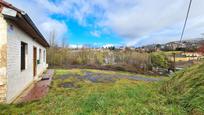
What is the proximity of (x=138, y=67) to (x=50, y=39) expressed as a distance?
13.0m

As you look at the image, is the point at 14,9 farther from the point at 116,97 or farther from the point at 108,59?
the point at 108,59

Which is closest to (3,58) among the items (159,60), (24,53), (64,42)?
(24,53)

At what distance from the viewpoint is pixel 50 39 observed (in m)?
22.9

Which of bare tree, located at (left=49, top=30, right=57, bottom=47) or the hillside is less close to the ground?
bare tree, located at (left=49, top=30, right=57, bottom=47)

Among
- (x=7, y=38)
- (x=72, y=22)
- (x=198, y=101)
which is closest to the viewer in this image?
(x=198, y=101)

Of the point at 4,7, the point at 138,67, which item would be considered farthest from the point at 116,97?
the point at 138,67

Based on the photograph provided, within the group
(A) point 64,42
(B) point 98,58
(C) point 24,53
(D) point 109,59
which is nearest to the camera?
(C) point 24,53

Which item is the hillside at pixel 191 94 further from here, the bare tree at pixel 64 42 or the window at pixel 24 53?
the bare tree at pixel 64 42

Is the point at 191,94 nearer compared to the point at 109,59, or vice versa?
the point at 191,94

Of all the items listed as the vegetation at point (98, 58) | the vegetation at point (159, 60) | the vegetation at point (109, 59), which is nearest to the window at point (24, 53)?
the vegetation at point (98, 58)

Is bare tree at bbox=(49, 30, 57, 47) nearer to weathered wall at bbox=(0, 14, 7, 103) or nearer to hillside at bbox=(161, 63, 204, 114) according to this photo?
weathered wall at bbox=(0, 14, 7, 103)

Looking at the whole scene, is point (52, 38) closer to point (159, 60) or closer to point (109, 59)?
point (109, 59)

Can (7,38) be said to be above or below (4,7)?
below

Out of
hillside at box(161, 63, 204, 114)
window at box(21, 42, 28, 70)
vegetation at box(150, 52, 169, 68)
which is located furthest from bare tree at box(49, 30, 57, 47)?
hillside at box(161, 63, 204, 114)
